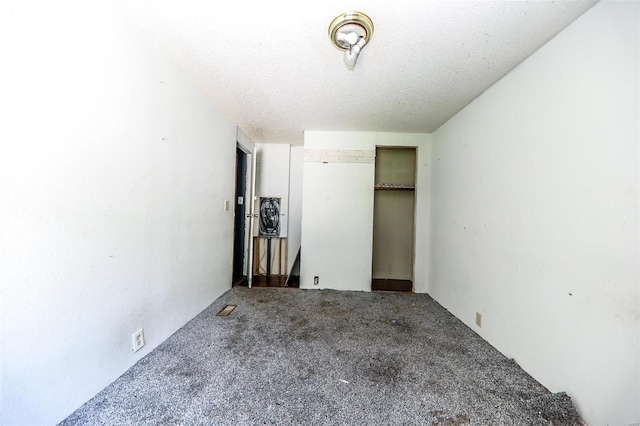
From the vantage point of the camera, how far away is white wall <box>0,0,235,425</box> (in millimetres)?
900

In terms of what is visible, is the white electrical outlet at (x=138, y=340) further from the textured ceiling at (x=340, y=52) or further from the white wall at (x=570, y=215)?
the white wall at (x=570, y=215)

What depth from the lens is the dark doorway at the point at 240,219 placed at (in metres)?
3.57

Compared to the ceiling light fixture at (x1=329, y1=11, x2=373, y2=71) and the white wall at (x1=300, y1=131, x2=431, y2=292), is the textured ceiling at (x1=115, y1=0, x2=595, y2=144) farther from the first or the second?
the white wall at (x1=300, y1=131, x2=431, y2=292)

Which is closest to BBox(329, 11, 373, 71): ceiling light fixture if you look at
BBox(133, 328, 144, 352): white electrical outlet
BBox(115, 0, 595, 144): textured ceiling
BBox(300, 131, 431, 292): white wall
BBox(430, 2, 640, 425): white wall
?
BBox(115, 0, 595, 144): textured ceiling

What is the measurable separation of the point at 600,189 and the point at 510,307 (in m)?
0.98

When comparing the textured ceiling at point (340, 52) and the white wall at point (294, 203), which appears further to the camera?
the white wall at point (294, 203)

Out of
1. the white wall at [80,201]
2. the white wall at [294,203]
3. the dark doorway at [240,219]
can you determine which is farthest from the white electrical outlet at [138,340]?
the white wall at [294,203]

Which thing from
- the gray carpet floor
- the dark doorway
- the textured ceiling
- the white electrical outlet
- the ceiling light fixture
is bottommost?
the gray carpet floor

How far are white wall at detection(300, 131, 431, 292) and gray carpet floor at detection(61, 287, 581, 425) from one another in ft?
3.27

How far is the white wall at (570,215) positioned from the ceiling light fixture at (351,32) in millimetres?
1169

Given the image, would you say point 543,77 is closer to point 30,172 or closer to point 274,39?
point 274,39

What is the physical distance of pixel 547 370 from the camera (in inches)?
53.6

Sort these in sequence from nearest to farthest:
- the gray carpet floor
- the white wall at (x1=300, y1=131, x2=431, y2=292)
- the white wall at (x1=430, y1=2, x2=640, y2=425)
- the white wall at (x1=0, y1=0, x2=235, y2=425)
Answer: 1. the white wall at (x1=0, y1=0, x2=235, y2=425)
2. the white wall at (x1=430, y1=2, x2=640, y2=425)
3. the gray carpet floor
4. the white wall at (x1=300, y1=131, x2=431, y2=292)

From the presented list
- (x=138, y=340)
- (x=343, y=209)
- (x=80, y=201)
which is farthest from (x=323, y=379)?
(x=343, y=209)
